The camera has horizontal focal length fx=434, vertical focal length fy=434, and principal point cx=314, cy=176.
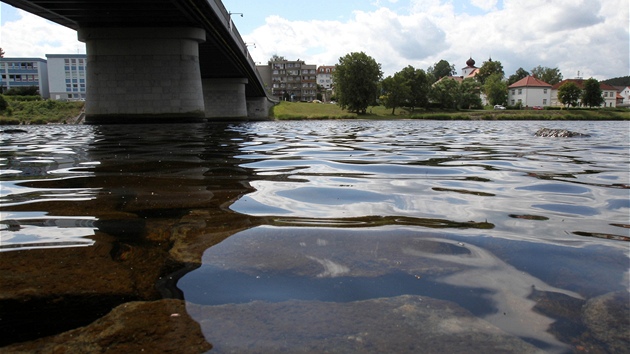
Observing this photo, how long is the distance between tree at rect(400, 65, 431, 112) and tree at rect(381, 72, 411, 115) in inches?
97.6

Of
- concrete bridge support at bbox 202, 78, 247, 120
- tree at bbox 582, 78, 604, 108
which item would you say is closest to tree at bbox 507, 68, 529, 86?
tree at bbox 582, 78, 604, 108

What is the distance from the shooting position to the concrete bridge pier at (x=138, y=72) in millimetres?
24016

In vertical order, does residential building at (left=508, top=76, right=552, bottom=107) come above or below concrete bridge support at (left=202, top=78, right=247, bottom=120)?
above

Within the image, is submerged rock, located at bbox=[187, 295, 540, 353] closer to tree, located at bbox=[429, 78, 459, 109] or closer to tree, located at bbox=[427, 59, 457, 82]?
tree, located at bbox=[429, 78, 459, 109]

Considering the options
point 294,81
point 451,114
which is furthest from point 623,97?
point 451,114

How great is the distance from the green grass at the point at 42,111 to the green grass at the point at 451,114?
3045 centimetres

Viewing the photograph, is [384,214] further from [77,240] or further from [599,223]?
[77,240]

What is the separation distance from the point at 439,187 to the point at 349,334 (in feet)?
10.0

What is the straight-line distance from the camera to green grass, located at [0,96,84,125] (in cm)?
5603

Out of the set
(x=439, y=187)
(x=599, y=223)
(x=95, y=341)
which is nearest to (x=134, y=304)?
(x=95, y=341)

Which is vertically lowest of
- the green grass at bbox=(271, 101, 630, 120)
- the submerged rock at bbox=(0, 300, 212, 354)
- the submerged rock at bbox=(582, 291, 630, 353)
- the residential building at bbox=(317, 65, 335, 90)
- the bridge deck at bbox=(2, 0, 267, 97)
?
the submerged rock at bbox=(582, 291, 630, 353)

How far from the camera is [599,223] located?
110 inches

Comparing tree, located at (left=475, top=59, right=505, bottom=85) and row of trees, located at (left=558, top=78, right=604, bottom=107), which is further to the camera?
tree, located at (left=475, top=59, right=505, bottom=85)

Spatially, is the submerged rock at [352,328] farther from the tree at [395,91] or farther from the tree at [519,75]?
the tree at [519,75]
